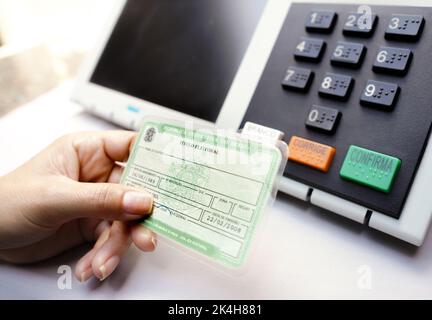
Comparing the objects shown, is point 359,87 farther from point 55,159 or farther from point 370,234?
point 55,159

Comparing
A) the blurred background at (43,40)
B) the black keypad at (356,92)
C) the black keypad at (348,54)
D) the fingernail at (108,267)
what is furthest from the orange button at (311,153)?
the blurred background at (43,40)

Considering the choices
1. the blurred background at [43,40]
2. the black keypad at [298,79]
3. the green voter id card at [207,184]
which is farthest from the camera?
the blurred background at [43,40]

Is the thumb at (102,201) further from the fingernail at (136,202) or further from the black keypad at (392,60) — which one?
the black keypad at (392,60)

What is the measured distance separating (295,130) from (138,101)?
29cm

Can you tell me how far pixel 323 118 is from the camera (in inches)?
17.8

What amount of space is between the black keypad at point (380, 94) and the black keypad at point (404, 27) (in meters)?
0.06

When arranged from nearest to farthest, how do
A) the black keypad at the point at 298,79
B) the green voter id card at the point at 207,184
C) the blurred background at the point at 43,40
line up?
the green voter id card at the point at 207,184 < the black keypad at the point at 298,79 < the blurred background at the point at 43,40

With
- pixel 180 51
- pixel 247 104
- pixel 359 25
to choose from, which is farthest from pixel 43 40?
pixel 359 25

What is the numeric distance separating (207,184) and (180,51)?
0.30 meters

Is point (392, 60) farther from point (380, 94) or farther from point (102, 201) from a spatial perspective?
point (102, 201)

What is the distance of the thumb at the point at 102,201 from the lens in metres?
0.39

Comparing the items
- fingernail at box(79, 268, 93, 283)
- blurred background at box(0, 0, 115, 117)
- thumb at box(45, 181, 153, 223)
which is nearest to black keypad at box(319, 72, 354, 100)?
thumb at box(45, 181, 153, 223)
